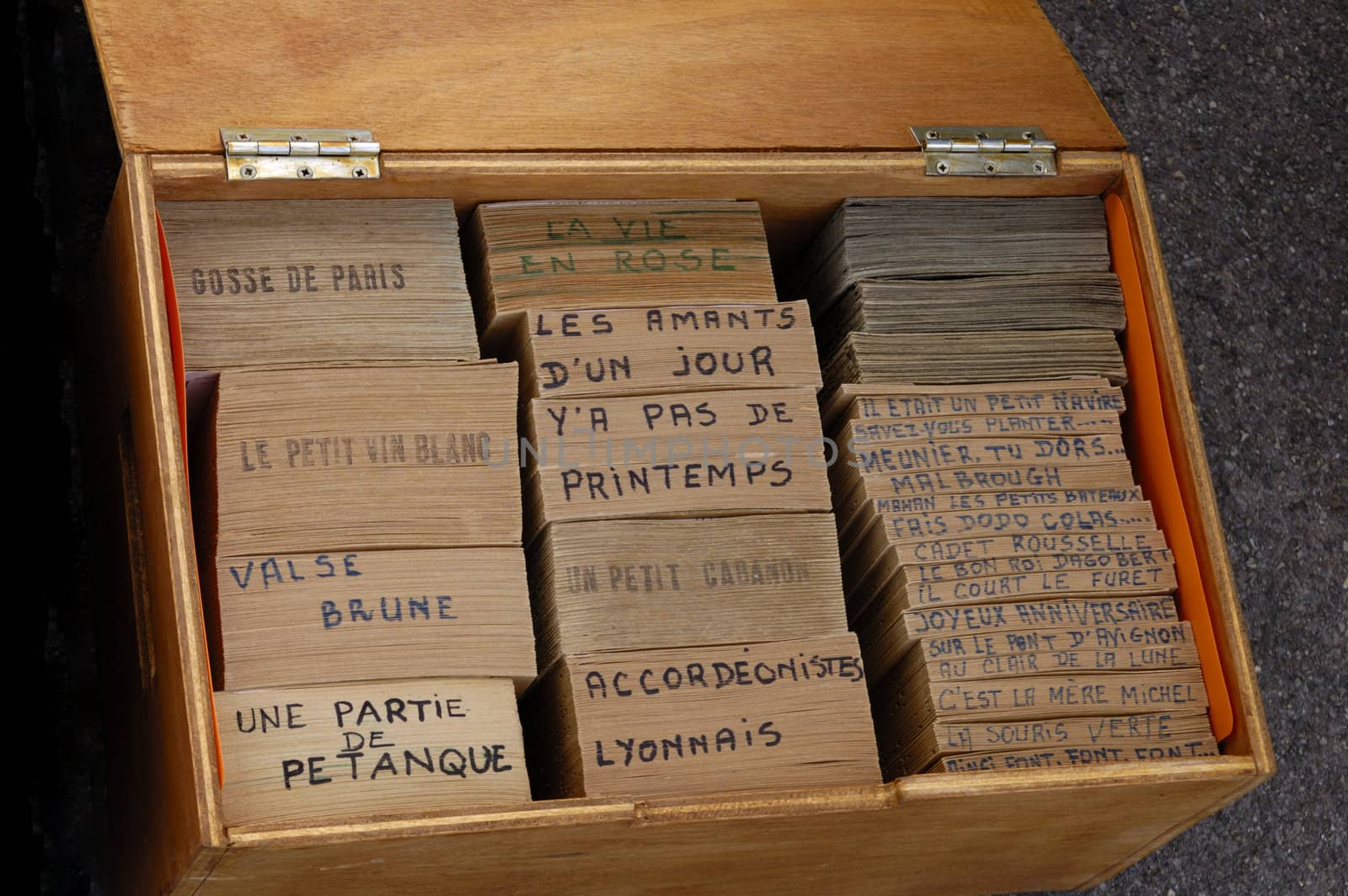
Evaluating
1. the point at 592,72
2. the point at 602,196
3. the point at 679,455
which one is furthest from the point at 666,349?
the point at 592,72

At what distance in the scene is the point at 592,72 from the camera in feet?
7.51

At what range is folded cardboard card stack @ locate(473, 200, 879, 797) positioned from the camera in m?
2.05

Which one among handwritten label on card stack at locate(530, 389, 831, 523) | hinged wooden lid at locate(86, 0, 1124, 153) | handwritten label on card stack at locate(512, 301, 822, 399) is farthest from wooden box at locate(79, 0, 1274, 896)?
handwritten label on card stack at locate(530, 389, 831, 523)

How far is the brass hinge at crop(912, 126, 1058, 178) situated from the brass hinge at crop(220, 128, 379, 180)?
2.55 ft

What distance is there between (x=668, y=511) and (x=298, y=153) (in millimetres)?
646

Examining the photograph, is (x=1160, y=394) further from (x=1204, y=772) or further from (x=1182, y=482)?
(x=1204, y=772)

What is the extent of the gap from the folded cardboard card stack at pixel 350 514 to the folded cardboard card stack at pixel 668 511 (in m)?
0.08

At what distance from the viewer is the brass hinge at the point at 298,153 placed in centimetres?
208

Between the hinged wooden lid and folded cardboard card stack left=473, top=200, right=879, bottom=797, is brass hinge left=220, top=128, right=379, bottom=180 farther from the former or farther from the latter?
folded cardboard card stack left=473, top=200, right=879, bottom=797

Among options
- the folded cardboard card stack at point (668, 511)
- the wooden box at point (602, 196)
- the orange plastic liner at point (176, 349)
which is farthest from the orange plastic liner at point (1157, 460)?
the orange plastic liner at point (176, 349)

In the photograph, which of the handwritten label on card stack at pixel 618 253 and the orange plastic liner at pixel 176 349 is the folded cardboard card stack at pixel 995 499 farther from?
the orange plastic liner at pixel 176 349

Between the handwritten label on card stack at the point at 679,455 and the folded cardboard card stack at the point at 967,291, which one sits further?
the folded cardboard card stack at the point at 967,291

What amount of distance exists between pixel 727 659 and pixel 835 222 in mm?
695

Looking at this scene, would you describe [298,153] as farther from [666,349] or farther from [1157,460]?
[1157,460]
